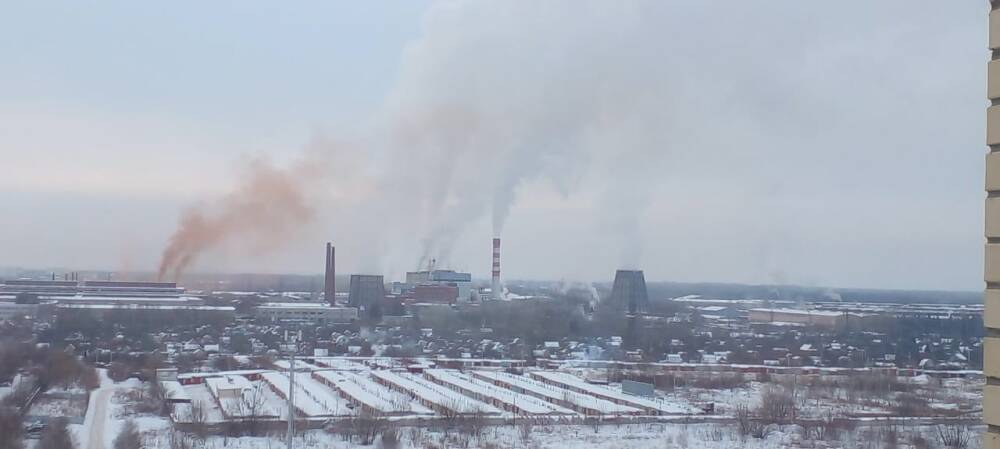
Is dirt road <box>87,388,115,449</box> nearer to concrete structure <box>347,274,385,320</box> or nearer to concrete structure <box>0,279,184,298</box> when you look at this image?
concrete structure <box>347,274,385,320</box>

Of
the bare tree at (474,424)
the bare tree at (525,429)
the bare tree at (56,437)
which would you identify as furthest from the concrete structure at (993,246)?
the bare tree at (474,424)

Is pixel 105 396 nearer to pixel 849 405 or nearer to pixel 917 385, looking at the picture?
pixel 849 405

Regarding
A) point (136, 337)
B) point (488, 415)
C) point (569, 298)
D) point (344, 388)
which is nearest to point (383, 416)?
point (488, 415)

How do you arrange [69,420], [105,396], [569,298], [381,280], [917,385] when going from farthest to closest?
[569,298]
[381,280]
[917,385]
[105,396]
[69,420]

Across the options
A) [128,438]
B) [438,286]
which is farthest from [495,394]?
[438,286]

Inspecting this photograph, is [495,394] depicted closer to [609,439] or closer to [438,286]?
[609,439]

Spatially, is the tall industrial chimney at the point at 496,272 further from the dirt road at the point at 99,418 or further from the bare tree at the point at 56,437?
the bare tree at the point at 56,437

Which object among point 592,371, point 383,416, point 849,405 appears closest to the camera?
point 383,416
